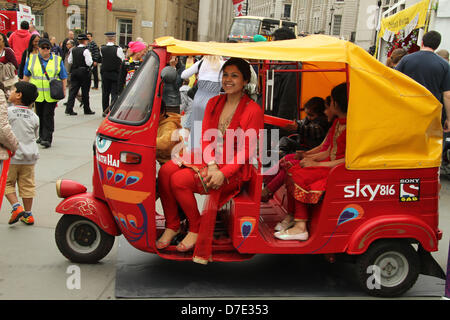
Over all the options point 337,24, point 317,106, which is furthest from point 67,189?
point 337,24

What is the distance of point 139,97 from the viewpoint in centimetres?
380

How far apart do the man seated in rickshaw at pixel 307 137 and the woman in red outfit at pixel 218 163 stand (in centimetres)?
74

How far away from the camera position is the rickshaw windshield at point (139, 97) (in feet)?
12.2

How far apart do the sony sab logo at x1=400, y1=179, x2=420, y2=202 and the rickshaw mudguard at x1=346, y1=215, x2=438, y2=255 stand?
0.15m

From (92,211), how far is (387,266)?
243 cm

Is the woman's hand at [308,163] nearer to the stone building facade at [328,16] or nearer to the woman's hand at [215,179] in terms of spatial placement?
the woman's hand at [215,179]

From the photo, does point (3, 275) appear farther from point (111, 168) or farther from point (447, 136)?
point (447, 136)

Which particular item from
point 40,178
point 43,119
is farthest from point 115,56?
point 40,178

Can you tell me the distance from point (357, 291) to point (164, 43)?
249 centimetres

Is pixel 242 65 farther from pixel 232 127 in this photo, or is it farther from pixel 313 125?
pixel 313 125

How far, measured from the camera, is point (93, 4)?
2725cm

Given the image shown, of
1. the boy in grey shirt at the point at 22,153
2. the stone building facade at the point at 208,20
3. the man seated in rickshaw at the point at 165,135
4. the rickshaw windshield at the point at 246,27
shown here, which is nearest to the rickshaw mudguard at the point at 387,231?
the man seated in rickshaw at the point at 165,135

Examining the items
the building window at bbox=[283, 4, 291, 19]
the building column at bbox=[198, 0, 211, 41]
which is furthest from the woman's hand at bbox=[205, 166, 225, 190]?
the building window at bbox=[283, 4, 291, 19]

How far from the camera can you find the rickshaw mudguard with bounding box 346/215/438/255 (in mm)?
3701
